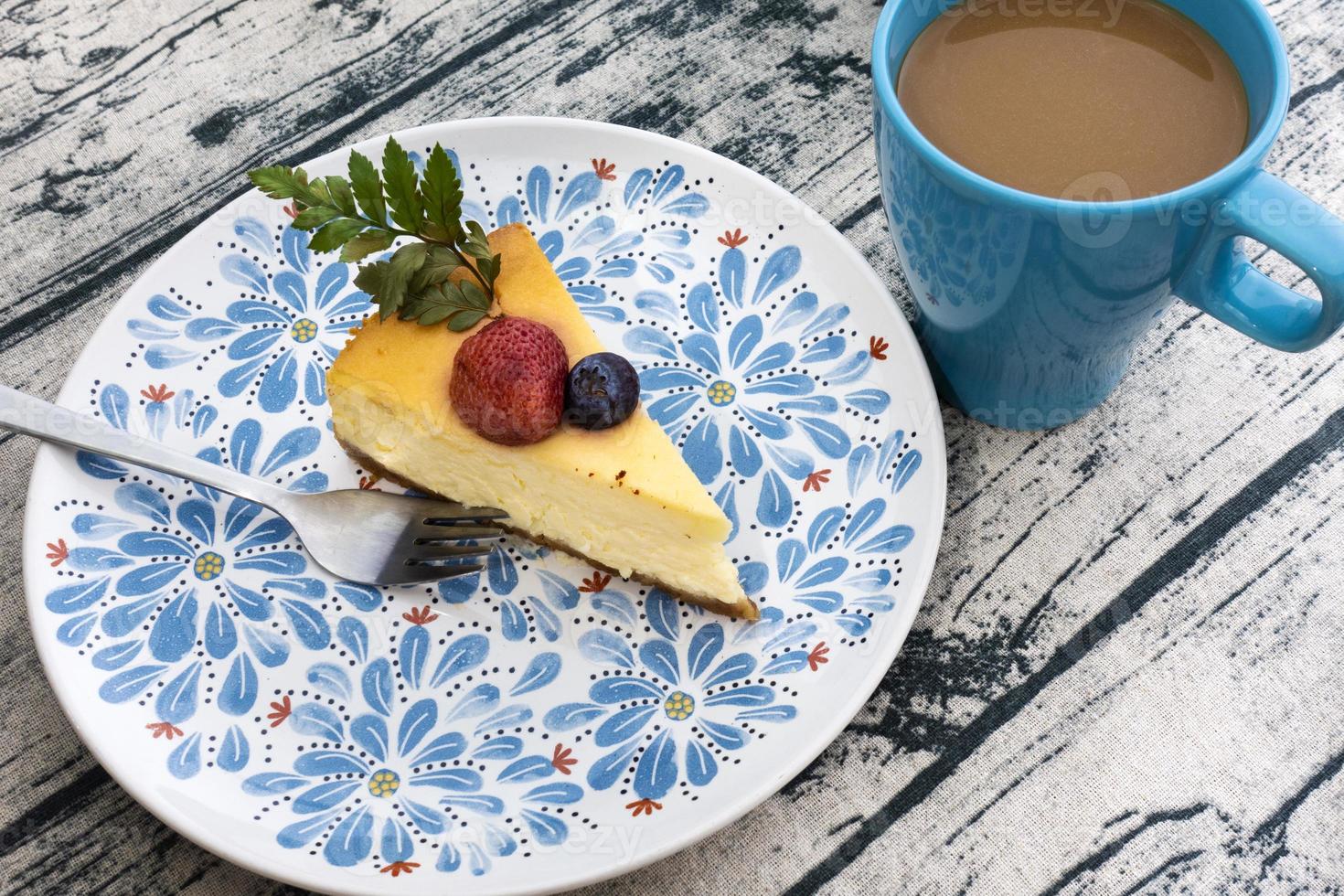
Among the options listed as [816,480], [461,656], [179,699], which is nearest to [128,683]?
[179,699]

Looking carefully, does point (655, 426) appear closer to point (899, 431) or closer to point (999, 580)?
point (899, 431)

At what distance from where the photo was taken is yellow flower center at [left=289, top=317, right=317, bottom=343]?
1.67 m

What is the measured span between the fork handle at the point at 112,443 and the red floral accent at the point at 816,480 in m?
0.66

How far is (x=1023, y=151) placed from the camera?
134cm

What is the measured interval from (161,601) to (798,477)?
2.60 ft

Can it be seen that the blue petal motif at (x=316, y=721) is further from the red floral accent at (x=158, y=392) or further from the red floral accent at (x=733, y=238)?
the red floral accent at (x=733, y=238)

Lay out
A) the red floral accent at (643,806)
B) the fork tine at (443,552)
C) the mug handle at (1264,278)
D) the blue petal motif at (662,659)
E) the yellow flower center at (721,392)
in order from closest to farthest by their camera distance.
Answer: the mug handle at (1264,278) → the red floral accent at (643,806) → the blue petal motif at (662,659) → the fork tine at (443,552) → the yellow flower center at (721,392)

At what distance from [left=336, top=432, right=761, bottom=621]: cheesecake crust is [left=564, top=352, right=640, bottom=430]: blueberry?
19cm

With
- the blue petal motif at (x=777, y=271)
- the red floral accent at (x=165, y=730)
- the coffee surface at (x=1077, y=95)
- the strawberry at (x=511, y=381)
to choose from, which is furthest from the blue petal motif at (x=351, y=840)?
the coffee surface at (x=1077, y=95)

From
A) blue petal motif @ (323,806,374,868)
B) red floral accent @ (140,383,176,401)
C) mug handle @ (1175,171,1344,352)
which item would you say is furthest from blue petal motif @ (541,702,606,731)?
mug handle @ (1175,171,1344,352)

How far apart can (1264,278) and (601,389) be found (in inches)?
30.1

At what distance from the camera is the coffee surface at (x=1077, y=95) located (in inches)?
51.9

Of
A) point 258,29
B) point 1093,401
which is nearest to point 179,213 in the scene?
point 258,29

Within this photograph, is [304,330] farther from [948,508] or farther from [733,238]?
[948,508]
